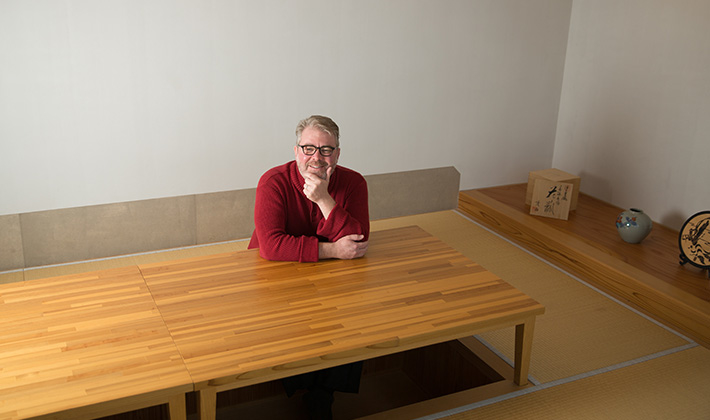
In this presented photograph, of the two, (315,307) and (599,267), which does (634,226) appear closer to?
(599,267)

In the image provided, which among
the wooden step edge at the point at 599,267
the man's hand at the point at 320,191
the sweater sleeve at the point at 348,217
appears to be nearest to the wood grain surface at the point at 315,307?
the sweater sleeve at the point at 348,217

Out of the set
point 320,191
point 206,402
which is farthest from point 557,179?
point 206,402

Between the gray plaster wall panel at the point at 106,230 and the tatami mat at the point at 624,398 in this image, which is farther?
the gray plaster wall panel at the point at 106,230

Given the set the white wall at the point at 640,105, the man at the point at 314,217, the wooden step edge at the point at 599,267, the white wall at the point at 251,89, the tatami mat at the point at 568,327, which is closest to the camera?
the man at the point at 314,217

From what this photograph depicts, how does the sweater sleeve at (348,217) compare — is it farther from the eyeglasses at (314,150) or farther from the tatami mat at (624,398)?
the tatami mat at (624,398)

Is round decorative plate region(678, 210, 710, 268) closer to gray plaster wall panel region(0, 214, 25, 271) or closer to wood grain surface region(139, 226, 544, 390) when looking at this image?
wood grain surface region(139, 226, 544, 390)

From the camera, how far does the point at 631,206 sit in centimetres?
429

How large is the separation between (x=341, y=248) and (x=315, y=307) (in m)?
0.39

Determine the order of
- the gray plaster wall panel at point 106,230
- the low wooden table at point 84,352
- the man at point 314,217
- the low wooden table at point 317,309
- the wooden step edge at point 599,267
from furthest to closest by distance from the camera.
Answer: the gray plaster wall panel at point 106,230, the wooden step edge at point 599,267, the man at point 314,217, the low wooden table at point 317,309, the low wooden table at point 84,352

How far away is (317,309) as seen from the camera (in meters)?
2.11

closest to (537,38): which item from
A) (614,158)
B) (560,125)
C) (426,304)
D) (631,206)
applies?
(560,125)

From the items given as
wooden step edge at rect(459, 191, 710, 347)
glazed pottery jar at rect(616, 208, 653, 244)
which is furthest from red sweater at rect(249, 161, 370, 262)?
Answer: glazed pottery jar at rect(616, 208, 653, 244)

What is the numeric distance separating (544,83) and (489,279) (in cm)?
276

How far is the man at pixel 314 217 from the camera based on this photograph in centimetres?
241
